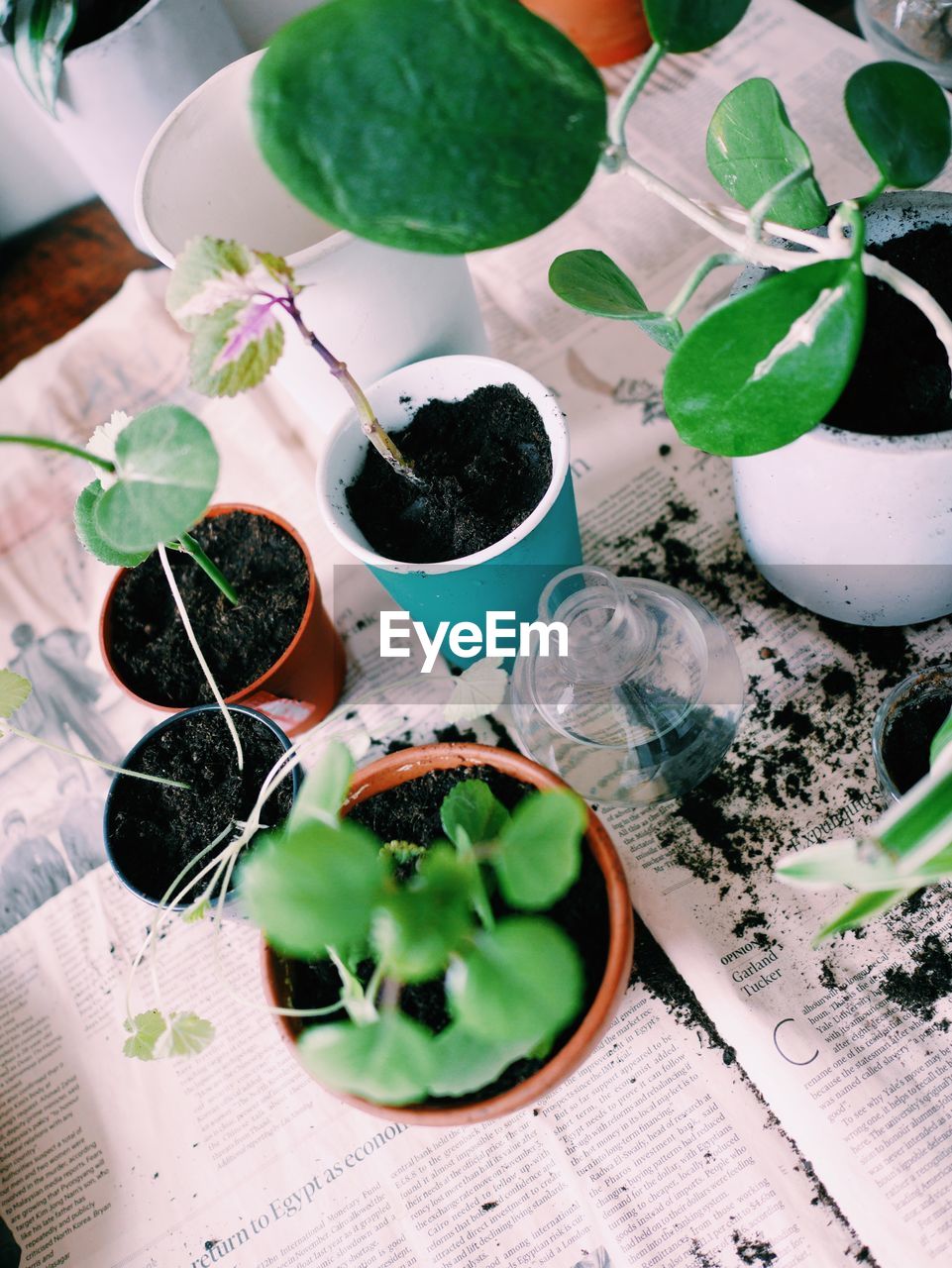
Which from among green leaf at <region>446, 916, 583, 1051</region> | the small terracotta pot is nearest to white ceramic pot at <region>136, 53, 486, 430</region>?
the small terracotta pot

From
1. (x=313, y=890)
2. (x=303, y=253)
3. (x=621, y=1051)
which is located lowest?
(x=621, y=1051)

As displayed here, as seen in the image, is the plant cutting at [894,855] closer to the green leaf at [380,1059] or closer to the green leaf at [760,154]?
the green leaf at [380,1059]

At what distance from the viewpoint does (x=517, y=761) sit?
544mm

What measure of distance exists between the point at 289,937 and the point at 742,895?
405 millimetres

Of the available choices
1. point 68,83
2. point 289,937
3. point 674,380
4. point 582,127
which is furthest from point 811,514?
point 68,83

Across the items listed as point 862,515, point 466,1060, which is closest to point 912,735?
point 862,515

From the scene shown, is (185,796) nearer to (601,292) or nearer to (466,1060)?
(466,1060)

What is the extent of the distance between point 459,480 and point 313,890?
38cm

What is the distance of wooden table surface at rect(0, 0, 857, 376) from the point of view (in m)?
1.02

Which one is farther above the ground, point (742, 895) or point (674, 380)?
point (674, 380)

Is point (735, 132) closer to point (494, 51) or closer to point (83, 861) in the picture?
point (494, 51)

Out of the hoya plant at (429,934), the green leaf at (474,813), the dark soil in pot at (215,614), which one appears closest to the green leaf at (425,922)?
the hoya plant at (429,934)

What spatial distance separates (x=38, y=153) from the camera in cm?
103

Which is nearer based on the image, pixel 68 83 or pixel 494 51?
pixel 494 51
